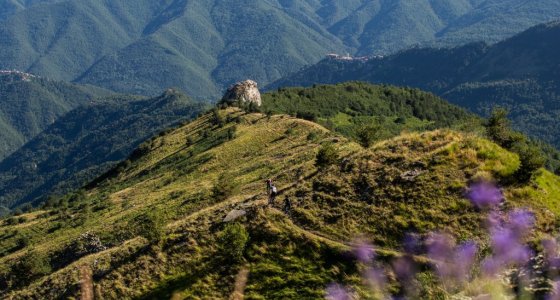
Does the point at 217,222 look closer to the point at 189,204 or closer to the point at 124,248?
the point at 124,248

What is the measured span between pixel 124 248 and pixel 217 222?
24.6ft

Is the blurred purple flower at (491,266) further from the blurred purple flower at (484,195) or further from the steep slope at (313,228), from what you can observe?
the blurred purple flower at (484,195)

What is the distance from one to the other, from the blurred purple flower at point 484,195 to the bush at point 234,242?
13.0 metres

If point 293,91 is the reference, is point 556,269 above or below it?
below

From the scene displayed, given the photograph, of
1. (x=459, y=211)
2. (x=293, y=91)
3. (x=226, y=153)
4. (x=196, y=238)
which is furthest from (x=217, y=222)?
(x=293, y=91)

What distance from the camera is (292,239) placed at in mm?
30703

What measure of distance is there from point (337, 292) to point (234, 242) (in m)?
6.68

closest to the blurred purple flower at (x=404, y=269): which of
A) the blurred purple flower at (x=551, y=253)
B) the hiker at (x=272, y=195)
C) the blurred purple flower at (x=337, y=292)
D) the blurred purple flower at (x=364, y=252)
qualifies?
the blurred purple flower at (x=364, y=252)

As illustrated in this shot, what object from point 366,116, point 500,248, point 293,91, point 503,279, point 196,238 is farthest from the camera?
point 293,91

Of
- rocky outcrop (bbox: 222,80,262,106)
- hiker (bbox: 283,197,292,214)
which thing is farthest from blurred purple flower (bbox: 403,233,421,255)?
rocky outcrop (bbox: 222,80,262,106)

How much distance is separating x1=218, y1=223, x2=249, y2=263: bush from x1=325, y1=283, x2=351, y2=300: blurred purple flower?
5.81 meters

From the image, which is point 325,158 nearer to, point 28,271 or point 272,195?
point 272,195

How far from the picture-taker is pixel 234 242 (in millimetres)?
29906

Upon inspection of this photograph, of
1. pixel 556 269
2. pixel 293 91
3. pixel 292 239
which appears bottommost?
pixel 556 269
